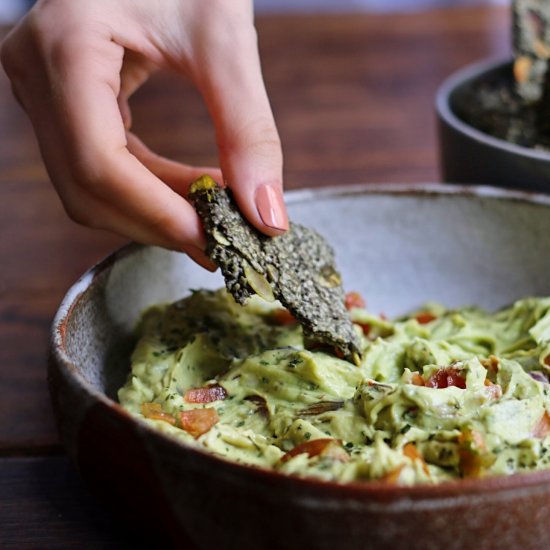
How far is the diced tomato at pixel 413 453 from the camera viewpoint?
111cm

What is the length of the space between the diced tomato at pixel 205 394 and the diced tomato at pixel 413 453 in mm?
336

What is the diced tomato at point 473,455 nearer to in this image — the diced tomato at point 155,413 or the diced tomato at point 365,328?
the diced tomato at point 155,413

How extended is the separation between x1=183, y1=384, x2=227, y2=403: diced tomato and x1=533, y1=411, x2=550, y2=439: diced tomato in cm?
44

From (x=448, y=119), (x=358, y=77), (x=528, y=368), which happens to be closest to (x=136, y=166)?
(x=528, y=368)

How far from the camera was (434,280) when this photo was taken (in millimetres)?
1892

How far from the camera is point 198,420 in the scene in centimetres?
131

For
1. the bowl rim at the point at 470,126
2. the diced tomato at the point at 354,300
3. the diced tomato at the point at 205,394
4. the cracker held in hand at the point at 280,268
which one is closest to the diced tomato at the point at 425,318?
the diced tomato at the point at 354,300

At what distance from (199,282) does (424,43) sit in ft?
7.77

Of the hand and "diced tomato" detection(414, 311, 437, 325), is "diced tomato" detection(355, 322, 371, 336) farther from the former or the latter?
the hand

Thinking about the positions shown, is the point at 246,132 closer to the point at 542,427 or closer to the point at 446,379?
the point at 446,379

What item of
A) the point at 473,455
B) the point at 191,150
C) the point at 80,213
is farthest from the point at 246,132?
the point at 191,150

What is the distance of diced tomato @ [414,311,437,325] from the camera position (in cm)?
177

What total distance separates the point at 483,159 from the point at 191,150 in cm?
108

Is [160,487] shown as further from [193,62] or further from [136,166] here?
[193,62]
